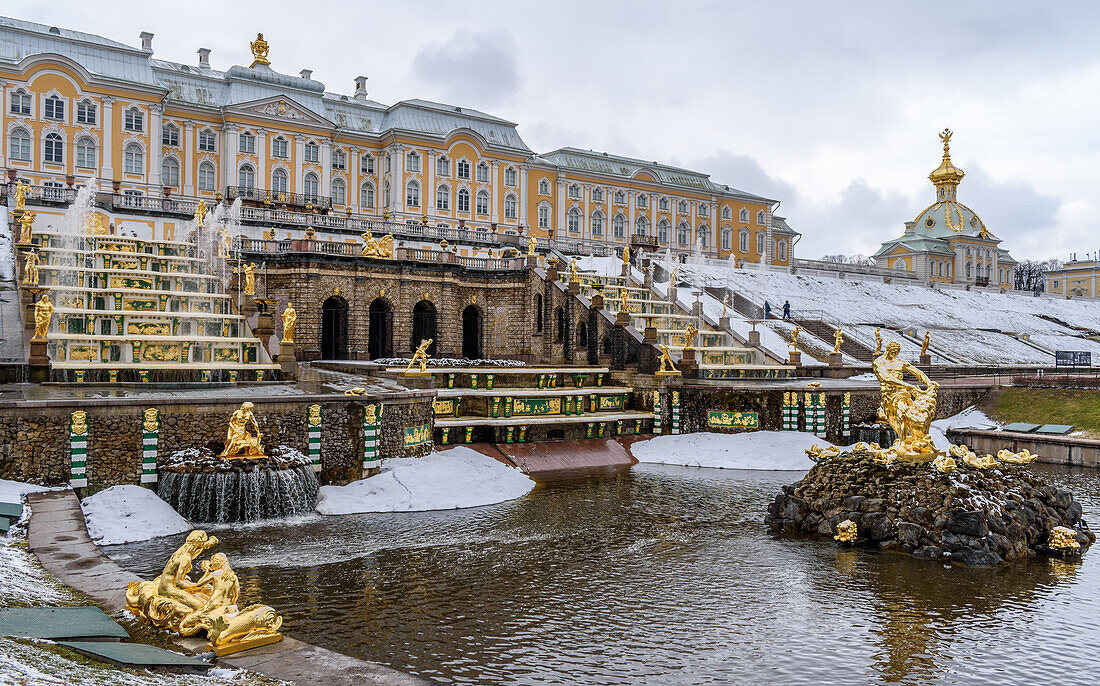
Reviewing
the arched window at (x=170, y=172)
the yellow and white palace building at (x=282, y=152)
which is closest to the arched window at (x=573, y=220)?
the yellow and white palace building at (x=282, y=152)

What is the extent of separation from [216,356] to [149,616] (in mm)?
18587

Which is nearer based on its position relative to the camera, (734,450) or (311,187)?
(734,450)

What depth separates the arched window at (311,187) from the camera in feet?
193

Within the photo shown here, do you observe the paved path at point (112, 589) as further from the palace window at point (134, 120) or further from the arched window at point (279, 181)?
the arched window at point (279, 181)

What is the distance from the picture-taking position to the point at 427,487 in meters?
20.3

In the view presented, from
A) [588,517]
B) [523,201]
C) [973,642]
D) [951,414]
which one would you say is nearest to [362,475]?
[588,517]

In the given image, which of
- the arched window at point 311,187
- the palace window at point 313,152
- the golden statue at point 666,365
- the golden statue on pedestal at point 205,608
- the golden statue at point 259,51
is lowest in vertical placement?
the golden statue on pedestal at point 205,608

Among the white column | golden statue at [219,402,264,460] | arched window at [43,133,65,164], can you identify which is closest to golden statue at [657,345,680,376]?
golden statue at [219,402,264,460]

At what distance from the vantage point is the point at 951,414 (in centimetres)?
3450

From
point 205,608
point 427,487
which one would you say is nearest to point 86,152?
point 427,487

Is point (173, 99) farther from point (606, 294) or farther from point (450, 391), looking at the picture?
point (450, 391)

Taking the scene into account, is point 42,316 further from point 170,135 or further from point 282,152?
point 282,152

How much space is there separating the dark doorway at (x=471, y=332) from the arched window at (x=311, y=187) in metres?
23.7

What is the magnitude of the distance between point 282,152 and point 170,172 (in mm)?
7516
